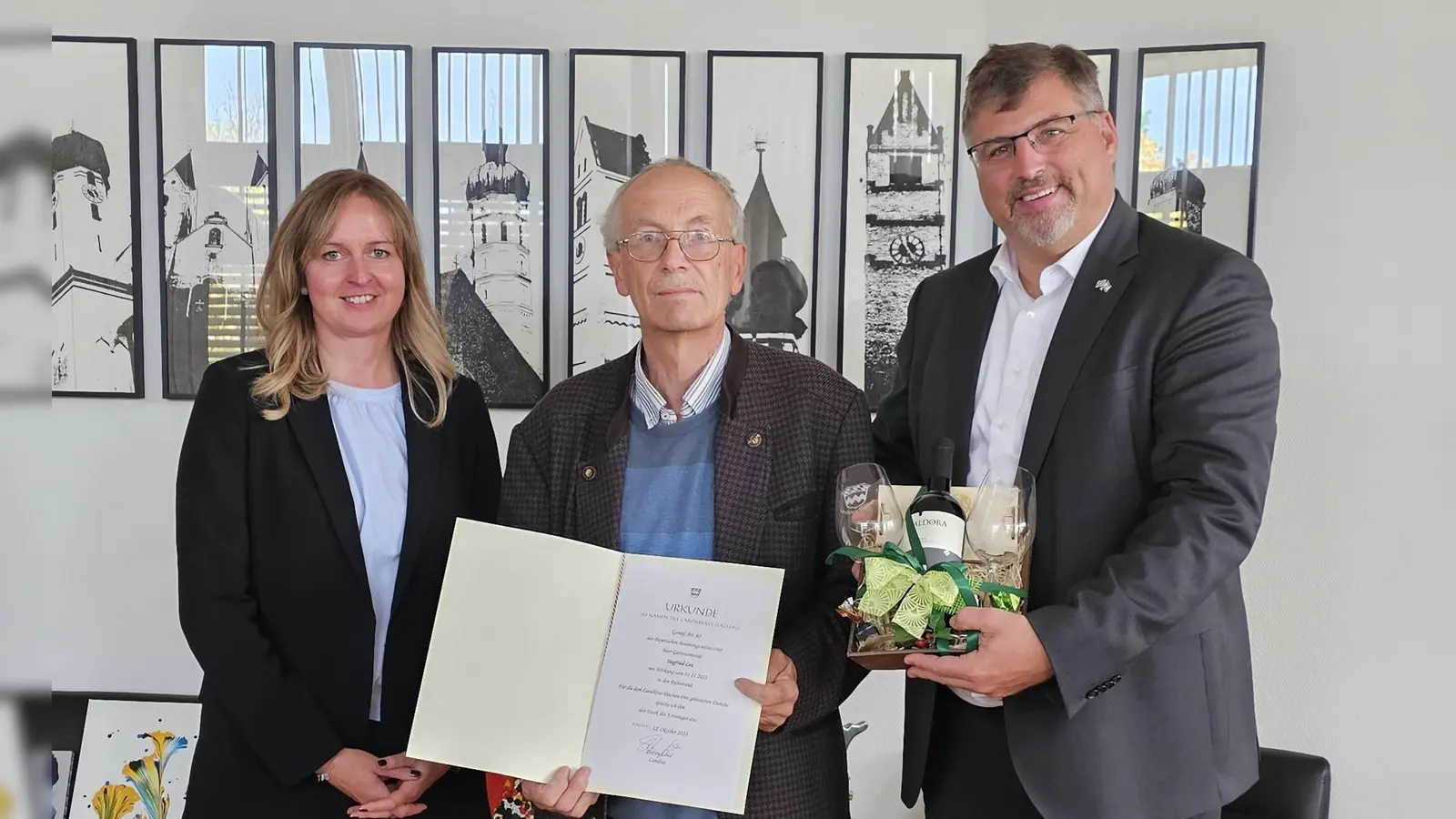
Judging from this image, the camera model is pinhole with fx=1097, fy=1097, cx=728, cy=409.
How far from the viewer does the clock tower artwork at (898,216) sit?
3.28 meters

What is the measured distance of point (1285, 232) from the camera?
3018 millimetres

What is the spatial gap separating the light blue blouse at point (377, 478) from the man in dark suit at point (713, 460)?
244 mm

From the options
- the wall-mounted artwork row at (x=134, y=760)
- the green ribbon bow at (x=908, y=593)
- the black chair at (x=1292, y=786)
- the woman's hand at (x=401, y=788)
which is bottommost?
the wall-mounted artwork row at (x=134, y=760)

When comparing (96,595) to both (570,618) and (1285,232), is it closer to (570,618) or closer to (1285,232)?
(570,618)

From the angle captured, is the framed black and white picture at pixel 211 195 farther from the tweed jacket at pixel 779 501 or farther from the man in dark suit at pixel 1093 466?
the man in dark suit at pixel 1093 466

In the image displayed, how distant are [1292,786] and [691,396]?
6.90 feet

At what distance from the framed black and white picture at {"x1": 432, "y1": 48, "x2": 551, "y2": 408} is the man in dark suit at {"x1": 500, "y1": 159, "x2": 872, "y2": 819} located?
1.26m

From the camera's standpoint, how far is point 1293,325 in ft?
9.84

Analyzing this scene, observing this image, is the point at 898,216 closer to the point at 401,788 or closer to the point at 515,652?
the point at 515,652

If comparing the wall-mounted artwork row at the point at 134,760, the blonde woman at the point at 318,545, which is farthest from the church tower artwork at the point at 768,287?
the wall-mounted artwork row at the point at 134,760

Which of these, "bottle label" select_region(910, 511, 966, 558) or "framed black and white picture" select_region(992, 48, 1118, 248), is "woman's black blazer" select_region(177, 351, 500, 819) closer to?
"bottle label" select_region(910, 511, 966, 558)

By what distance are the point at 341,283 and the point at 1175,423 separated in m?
1.54
